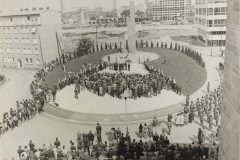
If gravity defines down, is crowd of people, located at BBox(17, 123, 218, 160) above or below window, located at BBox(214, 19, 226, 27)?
below

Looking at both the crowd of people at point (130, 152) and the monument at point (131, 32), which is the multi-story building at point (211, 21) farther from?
the crowd of people at point (130, 152)

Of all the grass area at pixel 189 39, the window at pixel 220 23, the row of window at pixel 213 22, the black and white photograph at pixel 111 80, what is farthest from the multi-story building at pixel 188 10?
the window at pixel 220 23

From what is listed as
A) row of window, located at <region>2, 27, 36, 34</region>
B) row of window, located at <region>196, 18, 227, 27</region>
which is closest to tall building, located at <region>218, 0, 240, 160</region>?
row of window, located at <region>196, 18, 227, 27</region>

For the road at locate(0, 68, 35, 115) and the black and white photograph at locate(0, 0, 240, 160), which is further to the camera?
the road at locate(0, 68, 35, 115)

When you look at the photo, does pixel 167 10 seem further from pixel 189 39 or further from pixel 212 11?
pixel 212 11

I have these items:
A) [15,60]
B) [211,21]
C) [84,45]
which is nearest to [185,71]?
[211,21]

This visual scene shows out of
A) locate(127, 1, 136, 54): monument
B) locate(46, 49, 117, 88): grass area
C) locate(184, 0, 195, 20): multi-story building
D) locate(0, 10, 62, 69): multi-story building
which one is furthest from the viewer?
locate(127, 1, 136, 54): monument

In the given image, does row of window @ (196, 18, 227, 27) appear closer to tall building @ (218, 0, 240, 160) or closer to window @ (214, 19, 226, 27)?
window @ (214, 19, 226, 27)

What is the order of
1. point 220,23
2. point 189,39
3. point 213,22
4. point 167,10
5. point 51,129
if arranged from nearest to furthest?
point 220,23 → point 213,22 → point 51,129 → point 167,10 → point 189,39

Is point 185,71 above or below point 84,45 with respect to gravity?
below
